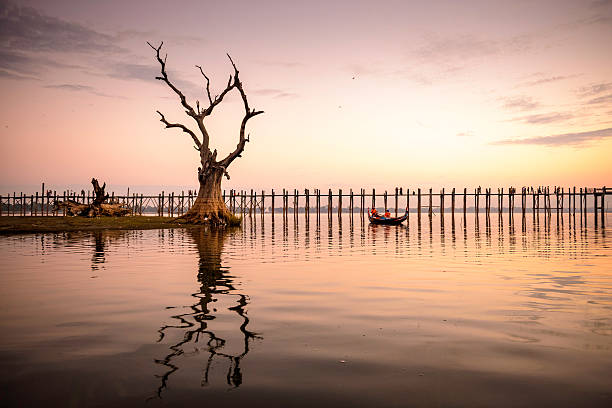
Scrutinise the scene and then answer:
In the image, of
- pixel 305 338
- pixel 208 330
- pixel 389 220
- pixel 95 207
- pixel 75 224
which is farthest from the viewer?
pixel 389 220

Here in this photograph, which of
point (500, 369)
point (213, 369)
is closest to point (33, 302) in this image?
point (213, 369)

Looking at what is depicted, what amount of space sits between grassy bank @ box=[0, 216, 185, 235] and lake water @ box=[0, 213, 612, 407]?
67.7 ft

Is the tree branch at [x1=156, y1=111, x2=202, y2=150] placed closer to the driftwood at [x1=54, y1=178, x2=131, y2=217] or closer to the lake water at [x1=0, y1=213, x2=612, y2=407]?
the driftwood at [x1=54, y1=178, x2=131, y2=217]

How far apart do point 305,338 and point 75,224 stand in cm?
3272

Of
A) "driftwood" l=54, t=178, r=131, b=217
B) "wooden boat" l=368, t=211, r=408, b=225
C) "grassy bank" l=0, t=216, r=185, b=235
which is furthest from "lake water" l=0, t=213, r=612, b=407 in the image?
"wooden boat" l=368, t=211, r=408, b=225

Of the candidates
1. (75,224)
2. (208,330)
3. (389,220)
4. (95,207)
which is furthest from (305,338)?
(389,220)

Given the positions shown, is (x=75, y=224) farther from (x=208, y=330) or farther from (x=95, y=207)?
(x=208, y=330)

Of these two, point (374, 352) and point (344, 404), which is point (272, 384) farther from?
point (374, 352)

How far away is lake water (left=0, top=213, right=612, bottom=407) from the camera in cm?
427

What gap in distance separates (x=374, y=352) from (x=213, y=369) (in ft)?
5.91

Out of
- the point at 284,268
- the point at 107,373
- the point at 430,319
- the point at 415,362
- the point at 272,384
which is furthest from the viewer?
the point at 284,268

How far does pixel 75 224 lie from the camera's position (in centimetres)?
3472

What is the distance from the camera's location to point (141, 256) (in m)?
17.1

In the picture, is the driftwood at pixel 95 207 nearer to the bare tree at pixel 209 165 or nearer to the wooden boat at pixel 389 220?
the bare tree at pixel 209 165
